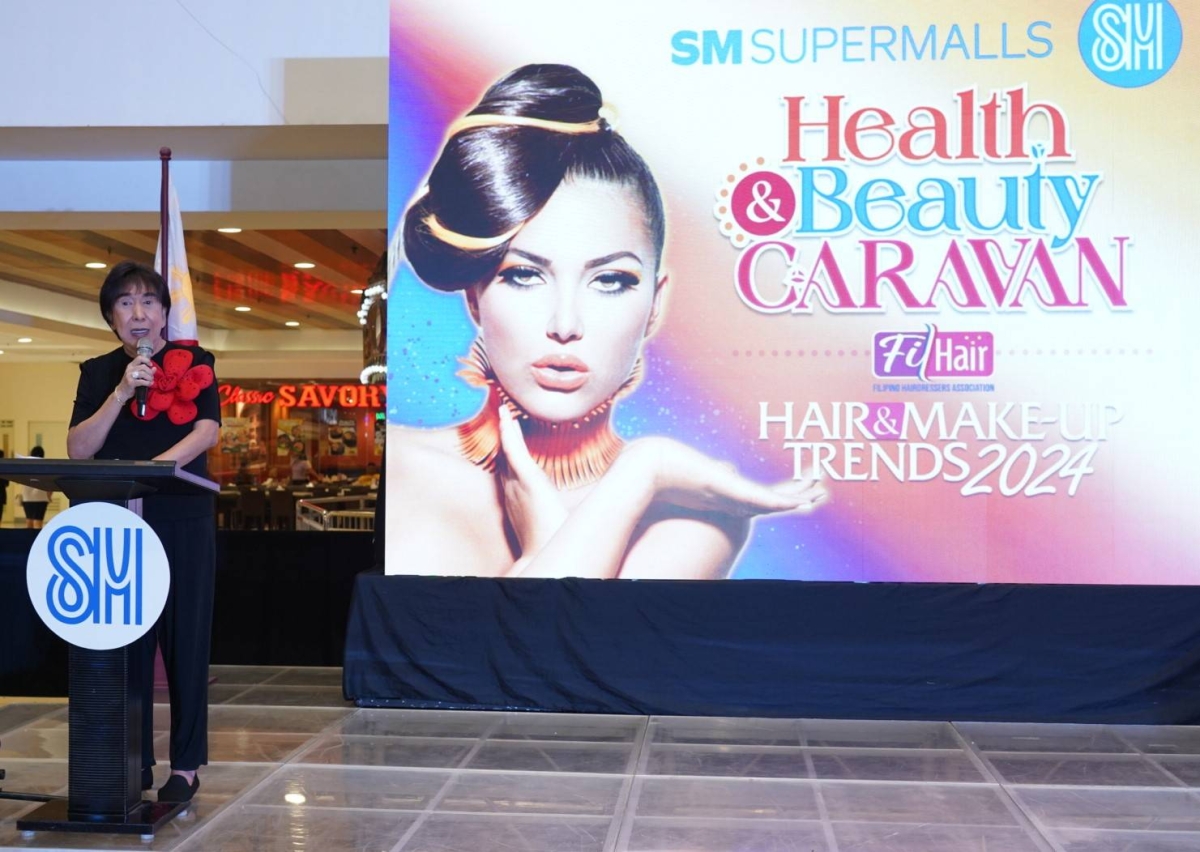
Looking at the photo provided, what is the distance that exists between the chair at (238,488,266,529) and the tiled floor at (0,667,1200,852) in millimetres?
6712

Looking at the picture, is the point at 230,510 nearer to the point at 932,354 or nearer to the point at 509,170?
the point at 509,170

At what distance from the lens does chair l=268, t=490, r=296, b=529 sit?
1145 cm

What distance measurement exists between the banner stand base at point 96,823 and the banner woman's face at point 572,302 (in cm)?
212

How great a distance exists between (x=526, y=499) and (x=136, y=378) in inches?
77.5

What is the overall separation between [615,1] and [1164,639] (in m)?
3.13

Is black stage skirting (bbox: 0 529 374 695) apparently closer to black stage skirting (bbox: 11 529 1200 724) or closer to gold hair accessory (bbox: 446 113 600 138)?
black stage skirting (bbox: 11 529 1200 724)

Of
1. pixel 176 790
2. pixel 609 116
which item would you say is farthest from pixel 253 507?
pixel 176 790

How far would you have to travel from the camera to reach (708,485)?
4.77 metres

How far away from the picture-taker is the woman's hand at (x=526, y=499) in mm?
4840

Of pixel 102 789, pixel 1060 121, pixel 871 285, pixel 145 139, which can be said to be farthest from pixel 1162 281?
pixel 145 139

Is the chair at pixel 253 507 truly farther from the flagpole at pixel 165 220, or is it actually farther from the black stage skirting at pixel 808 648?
the black stage skirting at pixel 808 648

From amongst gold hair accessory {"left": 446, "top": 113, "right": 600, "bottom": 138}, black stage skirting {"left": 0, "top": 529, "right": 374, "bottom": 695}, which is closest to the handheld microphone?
gold hair accessory {"left": 446, "top": 113, "right": 600, "bottom": 138}

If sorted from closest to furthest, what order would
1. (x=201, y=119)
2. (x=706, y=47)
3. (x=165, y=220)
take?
(x=706, y=47)
(x=165, y=220)
(x=201, y=119)

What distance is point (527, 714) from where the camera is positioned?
483 cm
